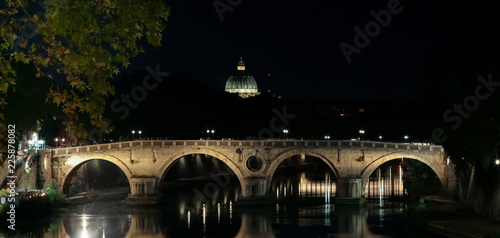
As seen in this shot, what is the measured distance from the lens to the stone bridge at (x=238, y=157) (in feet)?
234

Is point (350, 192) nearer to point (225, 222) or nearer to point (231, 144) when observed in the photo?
point (231, 144)

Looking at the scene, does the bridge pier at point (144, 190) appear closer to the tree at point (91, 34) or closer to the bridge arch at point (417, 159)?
the bridge arch at point (417, 159)

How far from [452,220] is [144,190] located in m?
31.3

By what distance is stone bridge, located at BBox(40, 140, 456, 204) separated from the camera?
2810 inches

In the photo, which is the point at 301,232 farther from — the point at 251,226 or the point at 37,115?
the point at 37,115

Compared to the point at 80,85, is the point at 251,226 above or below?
below

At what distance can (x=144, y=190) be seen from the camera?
72.0 meters

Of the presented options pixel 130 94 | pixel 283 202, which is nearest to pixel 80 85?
pixel 283 202

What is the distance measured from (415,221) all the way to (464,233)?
33.9 feet

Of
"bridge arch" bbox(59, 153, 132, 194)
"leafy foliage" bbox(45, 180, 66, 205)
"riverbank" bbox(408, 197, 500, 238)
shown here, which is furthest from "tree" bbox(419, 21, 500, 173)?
"leafy foliage" bbox(45, 180, 66, 205)

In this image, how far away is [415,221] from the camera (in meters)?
54.4

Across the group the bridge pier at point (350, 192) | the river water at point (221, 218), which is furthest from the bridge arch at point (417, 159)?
the river water at point (221, 218)

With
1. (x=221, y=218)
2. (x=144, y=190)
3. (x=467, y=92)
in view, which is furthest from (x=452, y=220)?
(x=144, y=190)

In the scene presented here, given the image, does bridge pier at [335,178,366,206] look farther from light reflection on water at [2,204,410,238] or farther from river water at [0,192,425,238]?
light reflection on water at [2,204,410,238]
